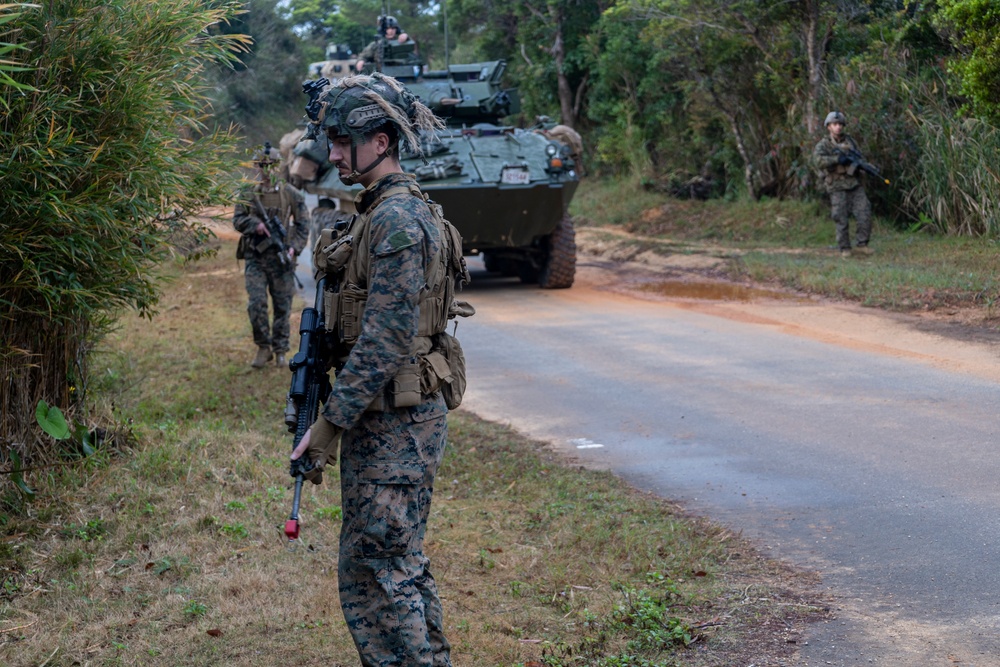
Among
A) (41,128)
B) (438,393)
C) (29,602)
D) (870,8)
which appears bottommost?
(29,602)

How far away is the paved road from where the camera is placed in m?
4.32

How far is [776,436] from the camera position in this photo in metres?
6.86

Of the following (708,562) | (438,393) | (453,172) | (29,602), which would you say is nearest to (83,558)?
(29,602)

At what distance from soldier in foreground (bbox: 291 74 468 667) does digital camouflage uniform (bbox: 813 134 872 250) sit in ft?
39.1

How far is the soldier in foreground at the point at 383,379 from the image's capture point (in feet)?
11.0

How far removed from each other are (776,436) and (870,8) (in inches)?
445

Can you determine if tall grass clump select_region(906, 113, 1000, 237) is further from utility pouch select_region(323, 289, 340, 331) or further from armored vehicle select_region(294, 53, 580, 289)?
utility pouch select_region(323, 289, 340, 331)

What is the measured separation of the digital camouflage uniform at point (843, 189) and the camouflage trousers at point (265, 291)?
25.8ft

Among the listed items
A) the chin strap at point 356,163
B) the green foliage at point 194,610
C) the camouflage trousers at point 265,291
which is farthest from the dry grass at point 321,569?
the camouflage trousers at point 265,291

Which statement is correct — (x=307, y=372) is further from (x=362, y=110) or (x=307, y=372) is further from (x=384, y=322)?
(x=362, y=110)

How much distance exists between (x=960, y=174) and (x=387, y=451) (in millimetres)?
12513

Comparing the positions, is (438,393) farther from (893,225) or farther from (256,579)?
(893,225)

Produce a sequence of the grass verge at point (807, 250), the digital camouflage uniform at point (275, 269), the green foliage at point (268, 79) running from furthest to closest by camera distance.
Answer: the green foliage at point (268, 79) → the grass verge at point (807, 250) → the digital camouflage uniform at point (275, 269)

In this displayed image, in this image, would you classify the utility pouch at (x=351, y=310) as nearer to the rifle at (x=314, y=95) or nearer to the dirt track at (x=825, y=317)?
the rifle at (x=314, y=95)
